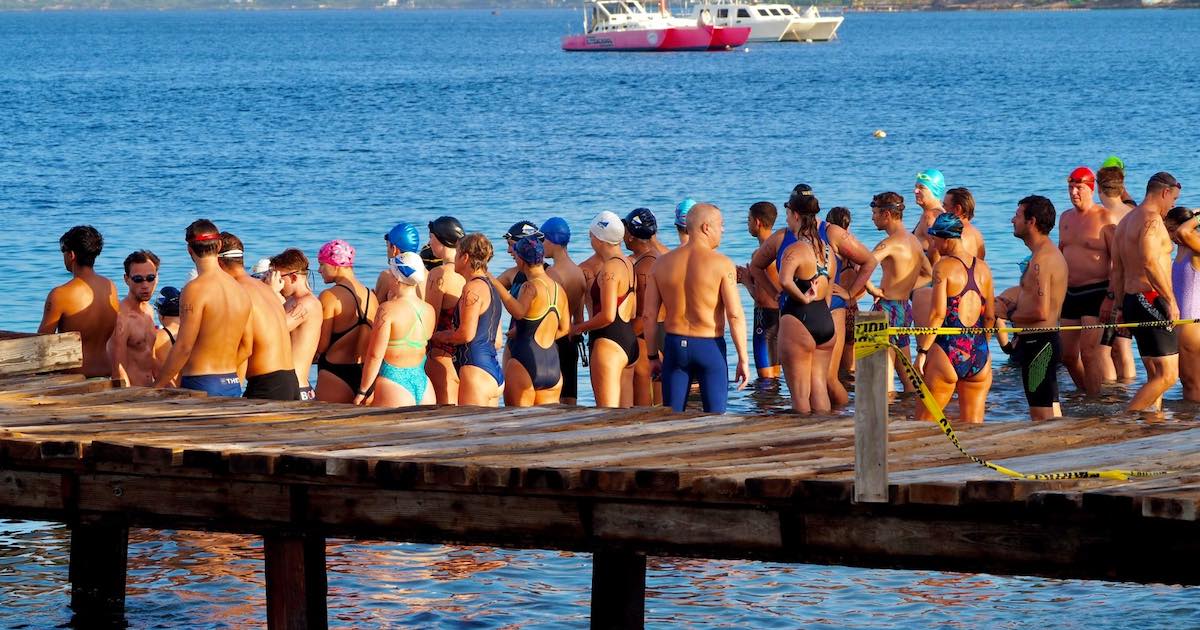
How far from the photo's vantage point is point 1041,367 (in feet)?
37.8

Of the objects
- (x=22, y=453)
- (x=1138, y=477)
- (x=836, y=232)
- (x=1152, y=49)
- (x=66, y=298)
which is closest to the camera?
(x=1138, y=477)

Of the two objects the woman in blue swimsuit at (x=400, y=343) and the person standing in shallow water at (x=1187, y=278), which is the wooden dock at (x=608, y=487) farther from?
the person standing in shallow water at (x=1187, y=278)

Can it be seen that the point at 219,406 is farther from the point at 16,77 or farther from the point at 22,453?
the point at 16,77

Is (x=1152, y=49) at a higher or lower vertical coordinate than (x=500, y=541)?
higher

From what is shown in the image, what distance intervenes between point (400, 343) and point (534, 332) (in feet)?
3.53

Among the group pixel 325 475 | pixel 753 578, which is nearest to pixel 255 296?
pixel 325 475

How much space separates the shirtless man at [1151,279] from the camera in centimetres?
1190

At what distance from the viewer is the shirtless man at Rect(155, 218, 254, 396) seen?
945cm

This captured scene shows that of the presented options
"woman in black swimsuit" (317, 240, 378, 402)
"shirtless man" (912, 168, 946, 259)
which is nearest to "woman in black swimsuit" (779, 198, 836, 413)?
"shirtless man" (912, 168, 946, 259)

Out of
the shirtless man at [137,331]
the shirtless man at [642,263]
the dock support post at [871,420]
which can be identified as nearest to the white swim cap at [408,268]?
the shirtless man at [137,331]

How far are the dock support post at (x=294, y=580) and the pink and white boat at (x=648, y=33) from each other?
103149 millimetres

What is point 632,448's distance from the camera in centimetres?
772

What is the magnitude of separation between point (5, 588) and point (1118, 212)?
881 cm

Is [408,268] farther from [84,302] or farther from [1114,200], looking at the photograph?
A: [1114,200]
